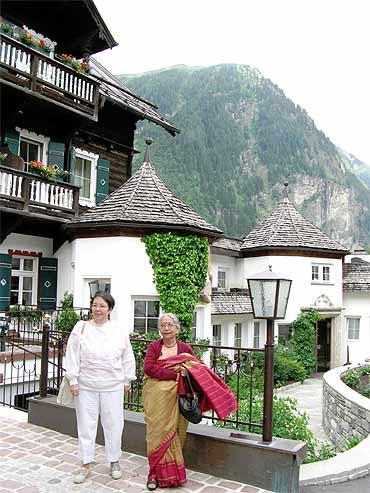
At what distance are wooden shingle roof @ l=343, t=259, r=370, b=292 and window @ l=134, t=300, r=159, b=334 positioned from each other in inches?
485

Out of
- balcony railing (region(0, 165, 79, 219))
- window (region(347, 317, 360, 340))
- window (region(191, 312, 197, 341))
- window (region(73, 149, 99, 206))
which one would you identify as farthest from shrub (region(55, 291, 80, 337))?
window (region(347, 317, 360, 340))

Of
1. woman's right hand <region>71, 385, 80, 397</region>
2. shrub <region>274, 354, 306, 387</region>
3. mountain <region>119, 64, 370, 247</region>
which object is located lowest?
shrub <region>274, 354, 306, 387</region>

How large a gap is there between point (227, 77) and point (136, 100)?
101 m

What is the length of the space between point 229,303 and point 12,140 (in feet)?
30.3

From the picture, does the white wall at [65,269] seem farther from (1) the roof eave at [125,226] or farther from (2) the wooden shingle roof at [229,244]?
(2) the wooden shingle roof at [229,244]

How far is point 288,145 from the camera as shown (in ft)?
315

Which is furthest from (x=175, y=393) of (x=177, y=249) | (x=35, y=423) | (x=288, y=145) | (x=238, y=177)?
(x=288, y=145)

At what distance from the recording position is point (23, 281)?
14.1 m

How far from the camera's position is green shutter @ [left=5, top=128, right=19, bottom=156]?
13.2m

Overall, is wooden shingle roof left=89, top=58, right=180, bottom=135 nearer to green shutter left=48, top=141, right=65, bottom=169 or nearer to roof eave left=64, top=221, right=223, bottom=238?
green shutter left=48, top=141, right=65, bottom=169

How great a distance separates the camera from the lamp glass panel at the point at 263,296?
4.97m

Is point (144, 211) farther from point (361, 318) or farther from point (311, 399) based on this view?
point (361, 318)

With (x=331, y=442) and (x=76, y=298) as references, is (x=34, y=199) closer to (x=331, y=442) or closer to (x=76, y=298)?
(x=76, y=298)

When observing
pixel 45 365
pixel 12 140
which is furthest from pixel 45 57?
pixel 45 365
